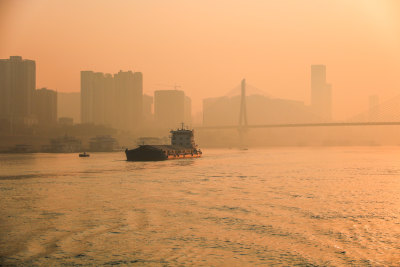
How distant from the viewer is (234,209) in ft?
63.7

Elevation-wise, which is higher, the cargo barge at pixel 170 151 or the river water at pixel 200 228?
the cargo barge at pixel 170 151

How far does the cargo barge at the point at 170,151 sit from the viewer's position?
72938 millimetres

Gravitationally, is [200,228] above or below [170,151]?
below

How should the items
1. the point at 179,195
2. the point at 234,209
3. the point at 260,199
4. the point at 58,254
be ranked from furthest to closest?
the point at 179,195
the point at 260,199
the point at 234,209
the point at 58,254

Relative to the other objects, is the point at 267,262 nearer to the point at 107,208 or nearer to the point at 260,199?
Result: the point at 107,208

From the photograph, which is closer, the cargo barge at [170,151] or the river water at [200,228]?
the river water at [200,228]

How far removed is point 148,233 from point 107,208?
606cm

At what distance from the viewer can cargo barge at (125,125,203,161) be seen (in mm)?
72938

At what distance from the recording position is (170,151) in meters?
77.8

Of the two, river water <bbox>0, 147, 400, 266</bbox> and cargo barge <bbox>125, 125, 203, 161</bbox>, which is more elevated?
cargo barge <bbox>125, 125, 203, 161</bbox>

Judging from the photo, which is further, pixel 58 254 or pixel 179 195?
pixel 179 195

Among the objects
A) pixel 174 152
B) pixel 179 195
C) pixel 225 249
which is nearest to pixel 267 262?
pixel 225 249

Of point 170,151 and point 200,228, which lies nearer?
point 200,228

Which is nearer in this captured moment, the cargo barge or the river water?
the river water
